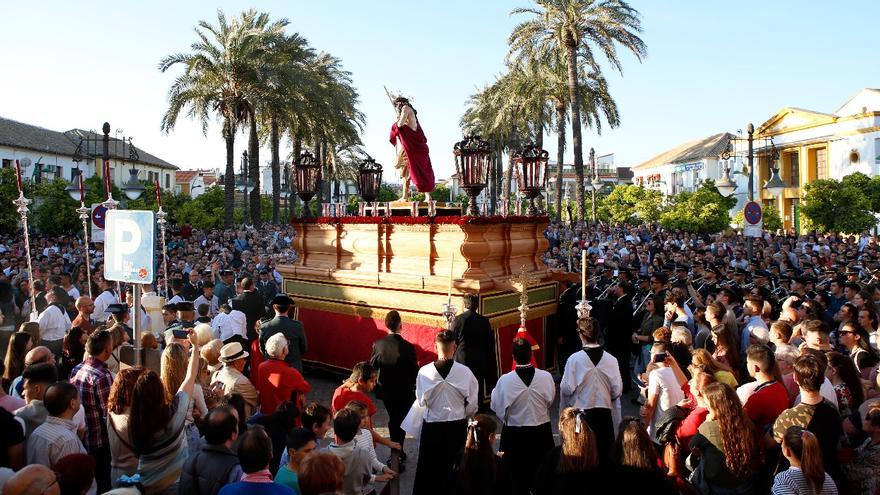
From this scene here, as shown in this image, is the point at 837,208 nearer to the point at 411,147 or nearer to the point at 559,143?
the point at 559,143

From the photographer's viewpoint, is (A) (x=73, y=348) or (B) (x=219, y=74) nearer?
(A) (x=73, y=348)

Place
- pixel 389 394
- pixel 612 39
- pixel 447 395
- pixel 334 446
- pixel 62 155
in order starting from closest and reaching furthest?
1. pixel 334 446
2. pixel 447 395
3. pixel 389 394
4. pixel 612 39
5. pixel 62 155

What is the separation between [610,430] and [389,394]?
2.33m

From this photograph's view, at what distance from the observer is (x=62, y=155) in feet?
184

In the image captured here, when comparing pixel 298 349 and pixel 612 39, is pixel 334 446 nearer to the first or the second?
pixel 298 349

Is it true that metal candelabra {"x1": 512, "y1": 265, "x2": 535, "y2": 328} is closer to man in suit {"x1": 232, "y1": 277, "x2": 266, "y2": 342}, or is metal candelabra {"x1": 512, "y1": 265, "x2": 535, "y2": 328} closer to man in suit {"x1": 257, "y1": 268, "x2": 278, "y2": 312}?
man in suit {"x1": 232, "y1": 277, "x2": 266, "y2": 342}

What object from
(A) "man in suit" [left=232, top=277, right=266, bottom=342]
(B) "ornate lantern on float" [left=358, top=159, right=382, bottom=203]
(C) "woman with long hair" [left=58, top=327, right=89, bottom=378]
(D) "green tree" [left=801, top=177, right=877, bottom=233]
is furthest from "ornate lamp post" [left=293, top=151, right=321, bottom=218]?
(D) "green tree" [left=801, top=177, right=877, bottom=233]

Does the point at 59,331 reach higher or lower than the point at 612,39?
lower

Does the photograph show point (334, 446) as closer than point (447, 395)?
Yes

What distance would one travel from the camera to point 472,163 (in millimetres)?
10195

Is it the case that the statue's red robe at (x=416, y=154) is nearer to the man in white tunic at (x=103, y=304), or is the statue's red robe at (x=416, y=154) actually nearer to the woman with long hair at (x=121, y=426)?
the man in white tunic at (x=103, y=304)

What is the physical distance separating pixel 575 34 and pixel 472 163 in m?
21.6

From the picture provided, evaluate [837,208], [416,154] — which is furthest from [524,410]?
[837,208]

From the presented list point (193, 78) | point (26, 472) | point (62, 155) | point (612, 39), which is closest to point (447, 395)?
point (26, 472)
